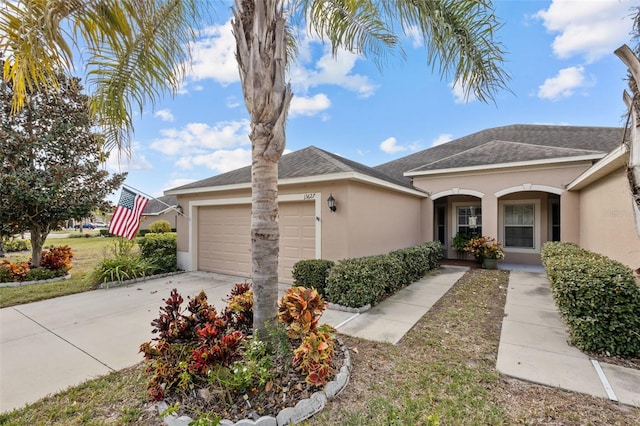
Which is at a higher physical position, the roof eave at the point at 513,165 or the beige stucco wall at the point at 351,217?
the roof eave at the point at 513,165

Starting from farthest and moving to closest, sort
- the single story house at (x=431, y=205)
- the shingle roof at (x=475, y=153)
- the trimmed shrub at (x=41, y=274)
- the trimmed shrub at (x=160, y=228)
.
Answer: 1. the trimmed shrub at (x=160, y=228)
2. the trimmed shrub at (x=41, y=274)
3. the shingle roof at (x=475, y=153)
4. the single story house at (x=431, y=205)

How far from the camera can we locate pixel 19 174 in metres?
8.36

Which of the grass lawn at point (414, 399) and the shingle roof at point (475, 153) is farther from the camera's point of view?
the shingle roof at point (475, 153)

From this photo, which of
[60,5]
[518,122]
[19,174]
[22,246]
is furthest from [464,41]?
[22,246]

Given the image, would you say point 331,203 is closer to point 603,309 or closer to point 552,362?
point 552,362

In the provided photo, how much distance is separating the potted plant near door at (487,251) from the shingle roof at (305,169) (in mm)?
3979

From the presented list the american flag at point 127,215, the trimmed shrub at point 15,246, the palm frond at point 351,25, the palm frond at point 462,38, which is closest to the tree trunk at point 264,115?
the palm frond at point 351,25

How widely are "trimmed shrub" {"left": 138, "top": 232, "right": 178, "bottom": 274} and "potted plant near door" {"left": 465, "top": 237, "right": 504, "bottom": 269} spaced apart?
11.2m

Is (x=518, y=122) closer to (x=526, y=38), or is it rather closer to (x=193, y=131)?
(x=526, y=38)

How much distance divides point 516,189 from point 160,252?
13.1 metres

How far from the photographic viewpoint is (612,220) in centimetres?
658

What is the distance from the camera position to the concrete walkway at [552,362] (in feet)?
10.6

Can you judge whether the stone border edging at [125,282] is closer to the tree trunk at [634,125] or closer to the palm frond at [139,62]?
the palm frond at [139,62]

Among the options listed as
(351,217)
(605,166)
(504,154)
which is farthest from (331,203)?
(504,154)
